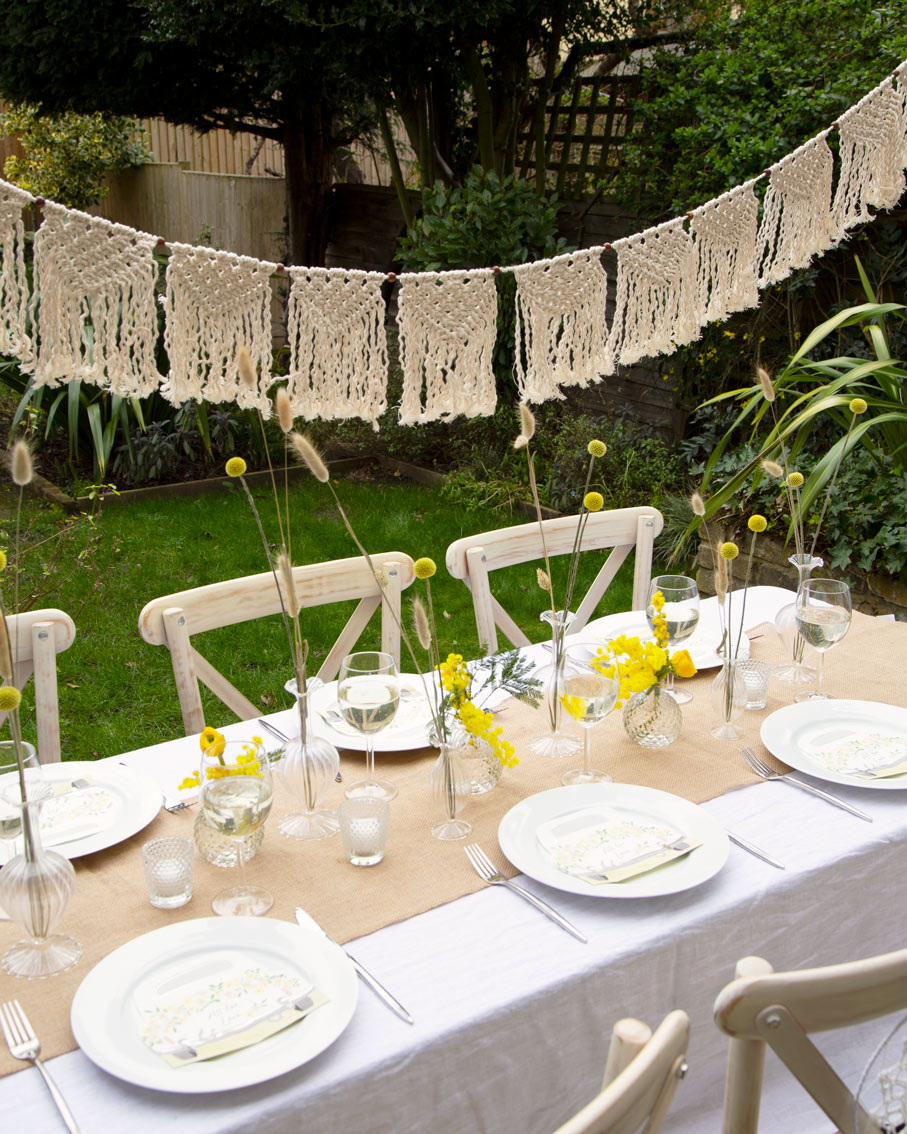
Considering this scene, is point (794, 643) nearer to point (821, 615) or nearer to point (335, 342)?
point (821, 615)

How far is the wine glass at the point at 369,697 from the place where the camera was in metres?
1.45

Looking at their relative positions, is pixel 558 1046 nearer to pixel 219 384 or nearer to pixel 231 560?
pixel 219 384

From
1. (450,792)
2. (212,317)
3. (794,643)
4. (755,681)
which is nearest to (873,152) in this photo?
(794,643)

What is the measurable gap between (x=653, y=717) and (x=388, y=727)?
1.31ft

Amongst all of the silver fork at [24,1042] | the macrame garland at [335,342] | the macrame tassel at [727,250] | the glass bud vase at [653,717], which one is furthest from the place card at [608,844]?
the macrame tassel at [727,250]

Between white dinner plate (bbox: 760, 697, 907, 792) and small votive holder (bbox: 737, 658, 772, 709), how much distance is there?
0.04 meters

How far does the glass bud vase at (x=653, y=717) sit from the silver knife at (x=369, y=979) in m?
0.61

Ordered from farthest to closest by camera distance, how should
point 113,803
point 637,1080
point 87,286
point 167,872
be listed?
point 87,286 → point 113,803 → point 167,872 → point 637,1080

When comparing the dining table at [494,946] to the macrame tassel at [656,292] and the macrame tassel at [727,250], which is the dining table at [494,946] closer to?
the macrame tassel at [656,292]

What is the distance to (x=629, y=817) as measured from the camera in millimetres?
1393

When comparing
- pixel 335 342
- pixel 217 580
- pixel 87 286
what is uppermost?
A: pixel 87 286

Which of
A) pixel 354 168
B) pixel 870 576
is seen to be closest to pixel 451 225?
pixel 870 576

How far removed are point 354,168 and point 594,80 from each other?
3.31 meters

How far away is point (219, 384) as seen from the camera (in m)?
1.96
